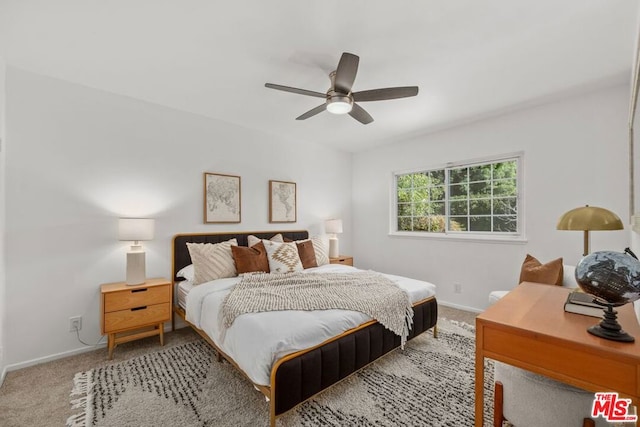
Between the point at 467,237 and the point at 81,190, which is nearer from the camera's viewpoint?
the point at 81,190

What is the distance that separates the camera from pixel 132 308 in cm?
262

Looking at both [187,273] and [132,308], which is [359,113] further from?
[132,308]

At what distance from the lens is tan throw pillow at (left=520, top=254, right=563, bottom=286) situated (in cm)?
256

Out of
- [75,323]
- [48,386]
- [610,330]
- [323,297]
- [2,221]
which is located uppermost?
[2,221]

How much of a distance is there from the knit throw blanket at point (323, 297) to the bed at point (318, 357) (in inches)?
4.1

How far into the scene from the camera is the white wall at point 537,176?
2.75m

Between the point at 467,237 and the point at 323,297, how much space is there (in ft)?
8.03

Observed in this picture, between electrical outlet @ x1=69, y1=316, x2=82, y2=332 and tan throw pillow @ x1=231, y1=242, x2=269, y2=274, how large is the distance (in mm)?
1501

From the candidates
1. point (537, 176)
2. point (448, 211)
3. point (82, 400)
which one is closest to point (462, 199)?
point (448, 211)

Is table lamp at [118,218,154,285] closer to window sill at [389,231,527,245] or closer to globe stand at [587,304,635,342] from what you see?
globe stand at [587,304,635,342]

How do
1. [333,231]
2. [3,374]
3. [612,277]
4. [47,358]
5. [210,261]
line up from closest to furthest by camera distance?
1. [612,277]
2. [3,374]
3. [47,358]
4. [210,261]
5. [333,231]

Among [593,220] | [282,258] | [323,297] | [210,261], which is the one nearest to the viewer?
[593,220]

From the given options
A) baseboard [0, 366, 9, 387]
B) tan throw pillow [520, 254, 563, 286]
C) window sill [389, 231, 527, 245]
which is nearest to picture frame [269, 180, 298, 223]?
window sill [389, 231, 527, 245]
